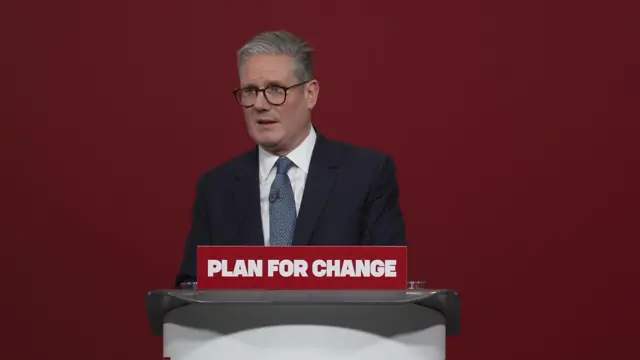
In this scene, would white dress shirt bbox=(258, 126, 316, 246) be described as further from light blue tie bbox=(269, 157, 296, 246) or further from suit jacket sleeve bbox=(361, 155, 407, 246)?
suit jacket sleeve bbox=(361, 155, 407, 246)

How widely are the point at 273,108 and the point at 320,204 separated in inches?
8.6

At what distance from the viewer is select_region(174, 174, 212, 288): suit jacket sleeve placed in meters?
2.29

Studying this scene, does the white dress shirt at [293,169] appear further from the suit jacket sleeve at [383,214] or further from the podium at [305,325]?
the podium at [305,325]

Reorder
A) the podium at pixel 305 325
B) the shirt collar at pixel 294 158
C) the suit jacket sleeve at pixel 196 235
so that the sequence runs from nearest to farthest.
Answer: the podium at pixel 305 325 → the suit jacket sleeve at pixel 196 235 → the shirt collar at pixel 294 158

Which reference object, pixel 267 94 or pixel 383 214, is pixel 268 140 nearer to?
pixel 267 94

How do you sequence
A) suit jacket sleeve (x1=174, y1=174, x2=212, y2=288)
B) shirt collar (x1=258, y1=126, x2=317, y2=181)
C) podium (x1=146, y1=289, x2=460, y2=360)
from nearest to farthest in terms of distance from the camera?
podium (x1=146, y1=289, x2=460, y2=360)
suit jacket sleeve (x1=174, y1=174, x2=212, y2=288)
shirt collar (x1=258, y1=126, x2=317, y2=181)

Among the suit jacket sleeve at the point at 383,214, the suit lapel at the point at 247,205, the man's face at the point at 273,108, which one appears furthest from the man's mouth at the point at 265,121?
the suit jacket sleeve at the point at 383,214

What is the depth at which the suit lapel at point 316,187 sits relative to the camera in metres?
2.30

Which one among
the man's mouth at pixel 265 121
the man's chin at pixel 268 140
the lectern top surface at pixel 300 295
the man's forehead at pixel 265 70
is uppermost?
the man's forehead at pixel 265 70

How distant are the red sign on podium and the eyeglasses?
0.78m

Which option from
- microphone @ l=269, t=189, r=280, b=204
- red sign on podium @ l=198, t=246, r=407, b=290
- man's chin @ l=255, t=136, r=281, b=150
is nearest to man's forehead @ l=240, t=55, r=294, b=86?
man's chin @ l=255, t=136, r=281, b=150

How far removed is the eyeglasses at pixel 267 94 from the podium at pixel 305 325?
0.80m

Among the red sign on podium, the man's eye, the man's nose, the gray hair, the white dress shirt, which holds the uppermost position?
the gray hair

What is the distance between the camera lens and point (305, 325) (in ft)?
5.09
